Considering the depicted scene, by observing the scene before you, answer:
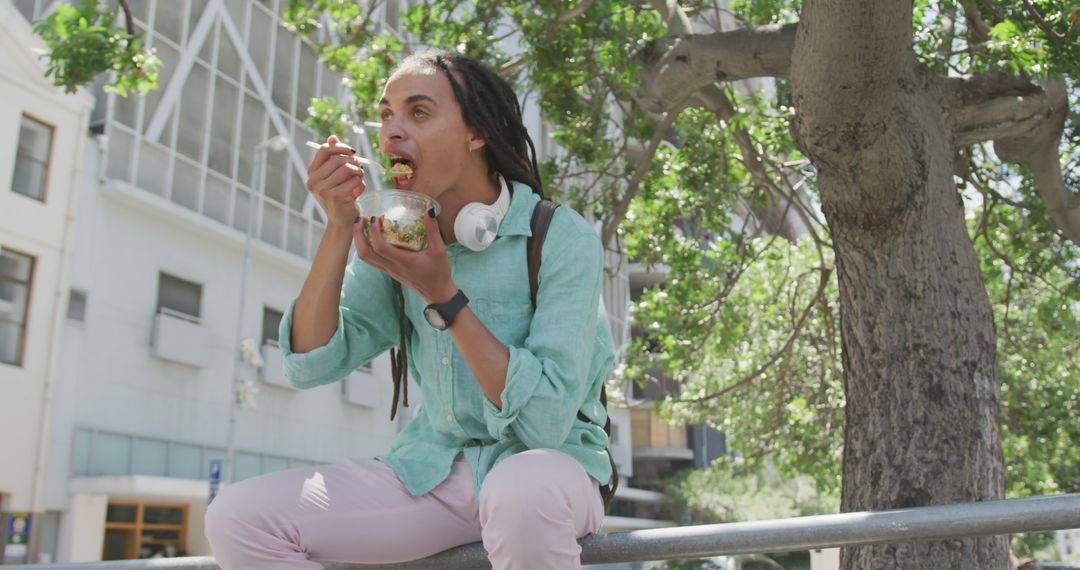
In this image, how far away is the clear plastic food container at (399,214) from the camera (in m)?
2.12

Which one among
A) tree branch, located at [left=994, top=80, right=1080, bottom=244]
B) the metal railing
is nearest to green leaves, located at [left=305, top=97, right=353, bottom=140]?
tree branch, located at [left=994, top=80, right=1080, bottom=244]

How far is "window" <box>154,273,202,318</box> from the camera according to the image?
20.6 meters

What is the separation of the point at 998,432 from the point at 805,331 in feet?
42.7

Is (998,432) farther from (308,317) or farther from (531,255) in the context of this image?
(308,317)

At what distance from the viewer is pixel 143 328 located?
779 inches

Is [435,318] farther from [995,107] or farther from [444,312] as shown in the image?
[995,107]

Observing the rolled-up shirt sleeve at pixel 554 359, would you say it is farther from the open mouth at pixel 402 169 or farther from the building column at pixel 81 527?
the building column at pixel 81 527

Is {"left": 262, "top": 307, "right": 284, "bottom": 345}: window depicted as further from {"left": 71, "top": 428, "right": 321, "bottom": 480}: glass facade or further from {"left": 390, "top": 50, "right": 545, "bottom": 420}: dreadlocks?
{"left": 390, "top": 50, "right": 545, "bottom": 420}: dreadlocks

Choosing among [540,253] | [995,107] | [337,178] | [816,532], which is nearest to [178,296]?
[995,107]

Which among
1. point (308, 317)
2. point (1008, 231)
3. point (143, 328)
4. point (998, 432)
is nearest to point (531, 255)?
point (308, 317)

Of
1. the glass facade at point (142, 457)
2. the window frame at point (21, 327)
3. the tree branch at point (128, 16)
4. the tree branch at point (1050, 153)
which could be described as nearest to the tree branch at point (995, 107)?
the tree branch at point (1050, 153)

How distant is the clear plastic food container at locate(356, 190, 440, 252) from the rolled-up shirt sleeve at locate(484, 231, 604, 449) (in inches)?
11.5

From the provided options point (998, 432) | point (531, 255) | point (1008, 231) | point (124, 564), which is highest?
point (1008, 231)

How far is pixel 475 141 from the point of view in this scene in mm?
2506
